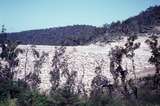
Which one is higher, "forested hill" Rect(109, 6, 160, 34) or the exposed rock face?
"forested hill" Rect(109, 6, 160, 34)

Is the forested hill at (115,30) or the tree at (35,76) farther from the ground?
the forested hill at (115,30)

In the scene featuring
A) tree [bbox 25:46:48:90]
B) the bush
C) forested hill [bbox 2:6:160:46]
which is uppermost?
forested hill [bbox 2:6:160:46]

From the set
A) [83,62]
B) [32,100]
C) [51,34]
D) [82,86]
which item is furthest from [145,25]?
[32,100]

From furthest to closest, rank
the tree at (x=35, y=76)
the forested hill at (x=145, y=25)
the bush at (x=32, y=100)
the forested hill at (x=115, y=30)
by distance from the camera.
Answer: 1. the forested hill at (x=115, y=30)
2. the forested hill at (x=145, y=25)
3. the tree at (x=35, y=76)
4. the bush at (x=32, y=100)

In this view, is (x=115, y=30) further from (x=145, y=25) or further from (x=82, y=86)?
(x=82, y=86)

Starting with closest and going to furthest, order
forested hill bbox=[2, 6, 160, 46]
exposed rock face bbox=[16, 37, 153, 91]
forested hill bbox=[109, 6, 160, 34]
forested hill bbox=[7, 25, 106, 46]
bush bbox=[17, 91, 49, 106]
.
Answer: bush bbox=[17, 91, 49, 106] → exposed rock face bbox=[16, 37, 153, 91] → forested hill bbox=[109, 6, 160, 34] → forested hill bbox=[2, 6, 160, 46] → forested hill bbox=[7, 25, 106, 46]

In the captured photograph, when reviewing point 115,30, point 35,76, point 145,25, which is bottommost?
point 35,76

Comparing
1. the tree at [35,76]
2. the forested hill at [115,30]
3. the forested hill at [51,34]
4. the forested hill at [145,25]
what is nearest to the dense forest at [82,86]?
the tree at [35,76]

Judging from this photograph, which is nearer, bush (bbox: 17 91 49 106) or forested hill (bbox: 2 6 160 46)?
bush (bbox: 17 91 49 106)

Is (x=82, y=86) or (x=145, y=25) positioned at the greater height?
(x=145, y=25)

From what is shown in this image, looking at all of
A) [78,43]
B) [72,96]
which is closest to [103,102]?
[72,96]

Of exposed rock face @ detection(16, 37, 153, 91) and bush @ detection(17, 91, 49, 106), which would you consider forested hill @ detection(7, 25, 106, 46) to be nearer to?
exposed rock face @ detection(16, 37, 153, 91)

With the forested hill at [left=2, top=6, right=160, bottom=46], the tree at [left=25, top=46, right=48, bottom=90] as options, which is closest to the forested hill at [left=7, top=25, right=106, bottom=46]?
the forested hill at [left=2, top=6, right=160, bottom=46]

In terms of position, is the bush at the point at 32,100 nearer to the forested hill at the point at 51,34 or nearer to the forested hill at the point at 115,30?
the forested hill at the point at 115,30
